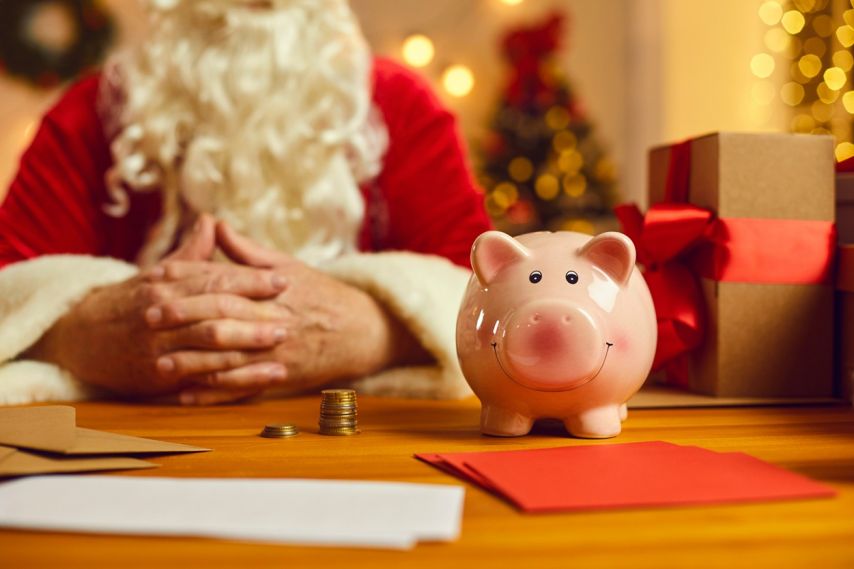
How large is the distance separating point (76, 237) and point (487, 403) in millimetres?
1098

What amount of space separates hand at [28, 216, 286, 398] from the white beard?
1.50 feet

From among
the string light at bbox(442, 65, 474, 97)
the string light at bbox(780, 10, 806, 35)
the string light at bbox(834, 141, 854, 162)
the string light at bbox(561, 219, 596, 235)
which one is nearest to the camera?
the string light at bbox(834, 141, 854, 162)

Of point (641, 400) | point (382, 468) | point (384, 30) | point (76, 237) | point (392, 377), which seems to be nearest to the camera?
point (382, 468)

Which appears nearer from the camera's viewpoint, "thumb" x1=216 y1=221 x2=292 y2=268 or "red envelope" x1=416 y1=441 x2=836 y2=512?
"red envelope" x1=416 y1=441 x2=836 y2=512

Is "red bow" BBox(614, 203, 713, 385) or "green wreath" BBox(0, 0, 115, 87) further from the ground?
"green wreath" BBox(0, 0, 115, 87)

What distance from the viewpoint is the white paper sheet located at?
42 cm

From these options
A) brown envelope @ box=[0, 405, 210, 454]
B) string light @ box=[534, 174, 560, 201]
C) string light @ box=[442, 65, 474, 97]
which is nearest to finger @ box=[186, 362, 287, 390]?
brown envelope @ box=[0, 405, 210, 454]

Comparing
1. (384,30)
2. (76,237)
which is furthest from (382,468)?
(384,30)

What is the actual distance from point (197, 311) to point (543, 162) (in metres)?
3.12

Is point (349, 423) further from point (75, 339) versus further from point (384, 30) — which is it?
point (384, 30)

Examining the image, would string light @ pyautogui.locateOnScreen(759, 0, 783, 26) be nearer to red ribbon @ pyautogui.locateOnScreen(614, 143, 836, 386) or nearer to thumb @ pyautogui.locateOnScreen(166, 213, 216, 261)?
red ribbon @ pyautogui.locateOnScreen(614, 143, 836, 386)

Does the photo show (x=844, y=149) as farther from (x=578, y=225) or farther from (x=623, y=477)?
(x=623, y=477)

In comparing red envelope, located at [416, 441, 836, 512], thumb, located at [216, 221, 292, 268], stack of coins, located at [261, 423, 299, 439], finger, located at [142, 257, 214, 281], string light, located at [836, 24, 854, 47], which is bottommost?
stack of coins, located at [261, 423, 299, 439]

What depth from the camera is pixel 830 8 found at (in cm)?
311
